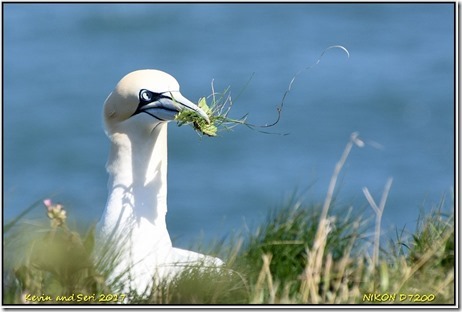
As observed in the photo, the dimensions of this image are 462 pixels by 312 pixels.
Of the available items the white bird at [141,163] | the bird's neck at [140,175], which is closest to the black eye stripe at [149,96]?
the white bird at [141,163]

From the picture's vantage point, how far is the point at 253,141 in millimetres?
35344

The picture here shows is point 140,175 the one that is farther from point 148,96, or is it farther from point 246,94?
point 246,94

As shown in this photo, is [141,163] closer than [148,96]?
No

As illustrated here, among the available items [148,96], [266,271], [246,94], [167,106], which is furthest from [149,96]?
[246,94]

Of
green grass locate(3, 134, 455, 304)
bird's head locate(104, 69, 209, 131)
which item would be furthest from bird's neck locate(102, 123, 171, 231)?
green grass locate(3, 134, 455, 304)

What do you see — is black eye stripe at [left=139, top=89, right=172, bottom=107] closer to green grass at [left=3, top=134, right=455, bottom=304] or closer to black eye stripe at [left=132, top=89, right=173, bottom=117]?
black eye stripe at [left=132, top=89, right=173, bottom=117]

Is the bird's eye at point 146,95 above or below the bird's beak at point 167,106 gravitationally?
above

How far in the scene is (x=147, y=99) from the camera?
7.93 m

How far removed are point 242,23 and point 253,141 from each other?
1096 cm

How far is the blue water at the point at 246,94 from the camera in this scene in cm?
3138

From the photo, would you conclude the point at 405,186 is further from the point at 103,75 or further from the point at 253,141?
the point at 103,75

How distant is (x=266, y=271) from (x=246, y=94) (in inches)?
1198

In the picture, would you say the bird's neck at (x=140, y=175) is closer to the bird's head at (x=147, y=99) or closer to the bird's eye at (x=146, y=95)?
the bird's head at (x=147, y=99)

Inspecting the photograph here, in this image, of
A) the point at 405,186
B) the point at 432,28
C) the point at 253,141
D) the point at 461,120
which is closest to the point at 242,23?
the point at 432,28
